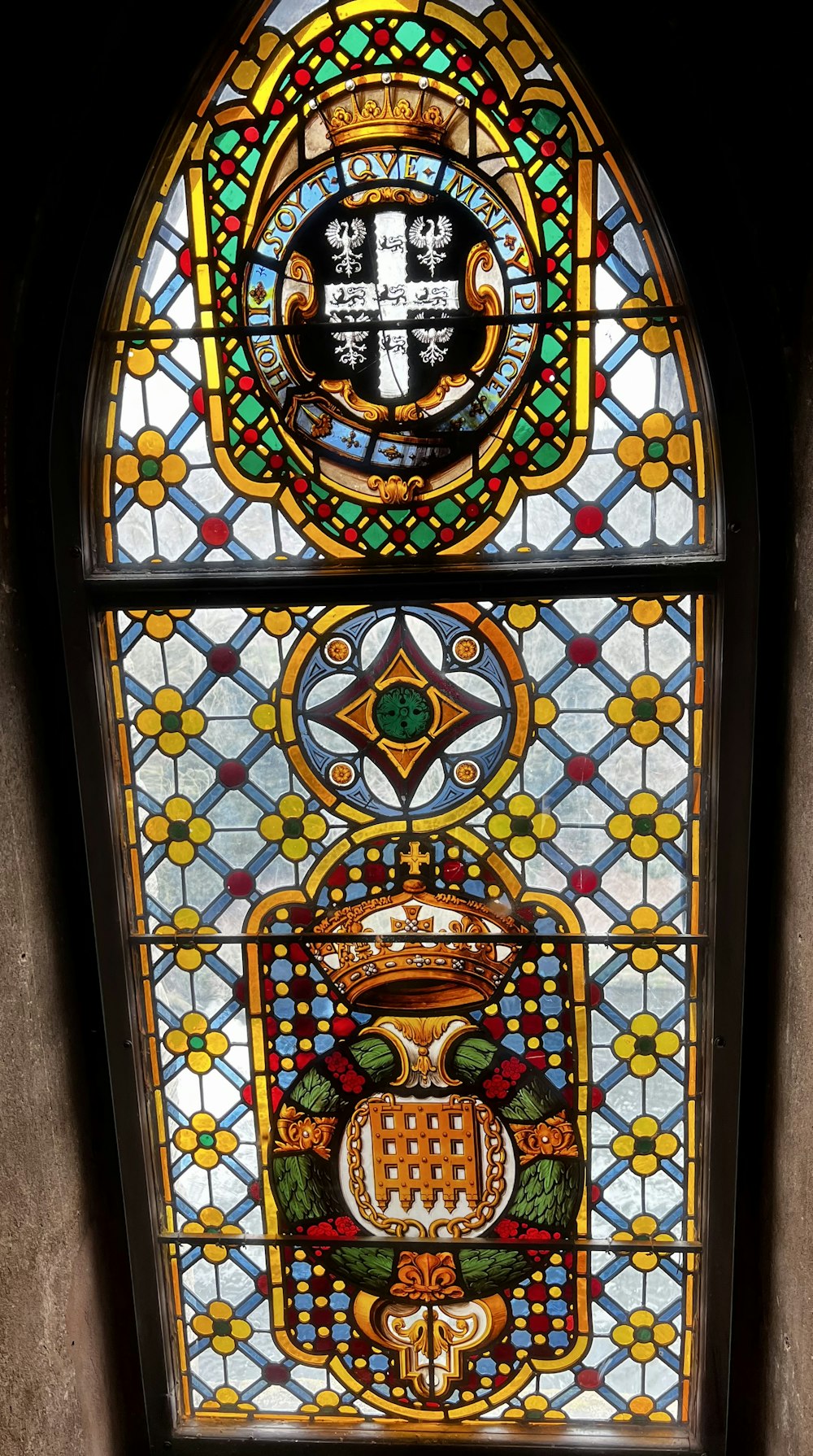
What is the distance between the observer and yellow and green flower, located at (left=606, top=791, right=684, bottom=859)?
1.96 m

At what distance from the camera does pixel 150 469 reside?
1.96 m

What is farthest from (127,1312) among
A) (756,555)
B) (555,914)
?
(756,555)

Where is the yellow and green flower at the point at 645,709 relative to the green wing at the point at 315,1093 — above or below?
above

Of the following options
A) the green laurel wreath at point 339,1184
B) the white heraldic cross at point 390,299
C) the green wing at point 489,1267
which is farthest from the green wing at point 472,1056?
the white heraldic cross at point 390,299

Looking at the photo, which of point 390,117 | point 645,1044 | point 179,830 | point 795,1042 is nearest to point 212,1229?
point 179,830

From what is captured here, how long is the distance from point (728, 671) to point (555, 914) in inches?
19.4

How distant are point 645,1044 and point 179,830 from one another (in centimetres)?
88

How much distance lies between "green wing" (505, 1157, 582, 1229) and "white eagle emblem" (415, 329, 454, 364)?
4.47 ft

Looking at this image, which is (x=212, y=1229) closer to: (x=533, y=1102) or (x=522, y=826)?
(x=533, y=1102)

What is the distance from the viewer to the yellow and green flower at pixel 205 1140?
2123 mm

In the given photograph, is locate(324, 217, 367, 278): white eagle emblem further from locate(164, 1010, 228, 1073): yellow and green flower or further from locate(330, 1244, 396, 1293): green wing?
locate(330, 1244, 396, 1293): green wing

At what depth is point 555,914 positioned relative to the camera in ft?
6.57

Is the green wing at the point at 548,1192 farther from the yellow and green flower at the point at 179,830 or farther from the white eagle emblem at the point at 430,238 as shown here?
the white eagle emblem at the point at 430,238

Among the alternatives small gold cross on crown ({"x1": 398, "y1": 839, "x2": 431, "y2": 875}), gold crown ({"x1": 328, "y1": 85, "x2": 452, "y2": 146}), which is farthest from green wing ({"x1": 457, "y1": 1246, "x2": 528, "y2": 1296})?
gold crown ({"x1": 328, "y1": 85, "x2": 452, "y2": 146})
